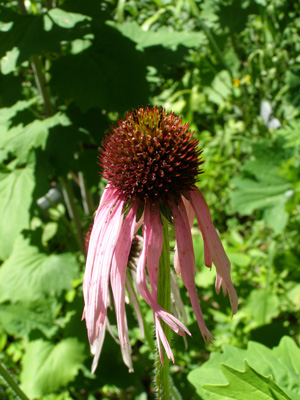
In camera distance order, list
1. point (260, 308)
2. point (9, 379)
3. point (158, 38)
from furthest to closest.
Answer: point (158, 38) → point (260, 308) → point (9, 379)

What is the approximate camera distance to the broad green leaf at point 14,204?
136cm

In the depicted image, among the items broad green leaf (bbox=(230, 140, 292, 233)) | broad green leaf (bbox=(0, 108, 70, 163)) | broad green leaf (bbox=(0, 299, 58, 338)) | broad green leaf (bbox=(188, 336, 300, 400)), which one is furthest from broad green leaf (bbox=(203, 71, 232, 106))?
broad green leaf (bbox=(188, 336, 300, 400))

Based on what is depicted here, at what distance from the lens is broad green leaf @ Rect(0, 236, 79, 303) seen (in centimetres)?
140

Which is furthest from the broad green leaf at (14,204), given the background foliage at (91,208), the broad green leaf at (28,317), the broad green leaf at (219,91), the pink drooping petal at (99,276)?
the broad green leaf at (219,91)

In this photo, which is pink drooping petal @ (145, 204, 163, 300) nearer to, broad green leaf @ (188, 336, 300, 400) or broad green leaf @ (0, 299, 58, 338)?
broad green leaf @ (188, 336, 300, 400)

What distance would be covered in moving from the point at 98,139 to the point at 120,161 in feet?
2.40

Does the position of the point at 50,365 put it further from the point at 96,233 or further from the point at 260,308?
the point at 96,233

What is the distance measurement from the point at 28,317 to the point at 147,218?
1130mm

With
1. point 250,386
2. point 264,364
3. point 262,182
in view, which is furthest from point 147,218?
point 262,182

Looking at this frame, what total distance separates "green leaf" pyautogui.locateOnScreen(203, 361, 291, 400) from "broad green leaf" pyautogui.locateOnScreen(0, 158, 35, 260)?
894 millimetres

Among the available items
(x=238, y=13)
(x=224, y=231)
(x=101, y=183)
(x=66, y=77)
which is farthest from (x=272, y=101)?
(x=66, y=77)

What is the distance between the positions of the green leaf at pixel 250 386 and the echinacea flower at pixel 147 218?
145mm

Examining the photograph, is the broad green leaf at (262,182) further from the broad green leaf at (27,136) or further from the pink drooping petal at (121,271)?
the pink drooping petal at (121,271)

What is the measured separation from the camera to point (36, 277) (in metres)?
1.44
